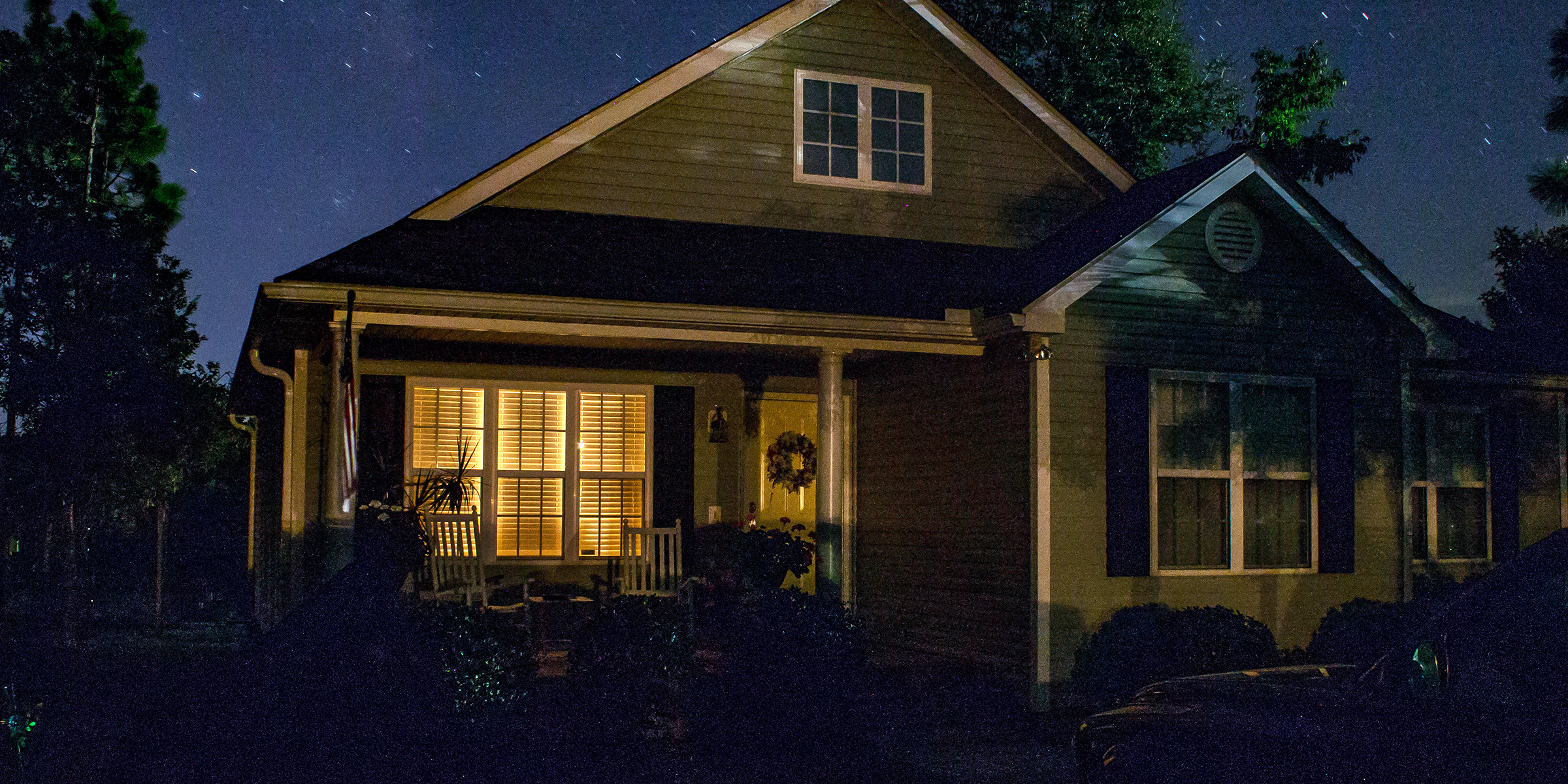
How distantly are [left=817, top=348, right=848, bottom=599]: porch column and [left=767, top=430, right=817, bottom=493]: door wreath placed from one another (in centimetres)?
214

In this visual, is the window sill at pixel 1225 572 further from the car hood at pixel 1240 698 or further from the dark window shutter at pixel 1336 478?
the car hood at pixel 1240 698

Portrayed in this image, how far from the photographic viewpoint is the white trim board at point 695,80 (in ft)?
36.2

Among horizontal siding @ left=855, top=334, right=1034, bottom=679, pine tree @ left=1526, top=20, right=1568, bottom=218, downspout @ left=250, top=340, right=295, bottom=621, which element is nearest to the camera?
horizontal siding @ left=855, top=334, right=1034, bottom=679

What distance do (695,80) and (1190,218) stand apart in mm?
4499

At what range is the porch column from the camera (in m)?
9.66

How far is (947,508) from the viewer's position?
10586 millimetres

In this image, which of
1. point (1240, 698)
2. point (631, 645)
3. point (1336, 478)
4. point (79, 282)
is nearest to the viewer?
point (1240, 698)

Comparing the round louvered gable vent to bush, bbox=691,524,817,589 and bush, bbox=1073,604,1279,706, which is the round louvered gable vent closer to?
bush, bbox=1073,604,1279,706

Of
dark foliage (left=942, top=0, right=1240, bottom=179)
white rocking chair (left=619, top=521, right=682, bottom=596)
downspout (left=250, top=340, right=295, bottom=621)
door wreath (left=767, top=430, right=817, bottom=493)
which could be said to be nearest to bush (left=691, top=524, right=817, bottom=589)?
white rocking chair (left=619, top=521, right=682, bottom=596)

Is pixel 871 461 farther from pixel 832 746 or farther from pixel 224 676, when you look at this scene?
pixel 224 676

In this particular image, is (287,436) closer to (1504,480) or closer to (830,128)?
(830,128)

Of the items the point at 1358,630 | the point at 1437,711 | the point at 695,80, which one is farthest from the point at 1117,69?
the point at 1437,711

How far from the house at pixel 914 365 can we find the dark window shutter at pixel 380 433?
4cm

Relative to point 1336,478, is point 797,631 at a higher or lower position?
lower
